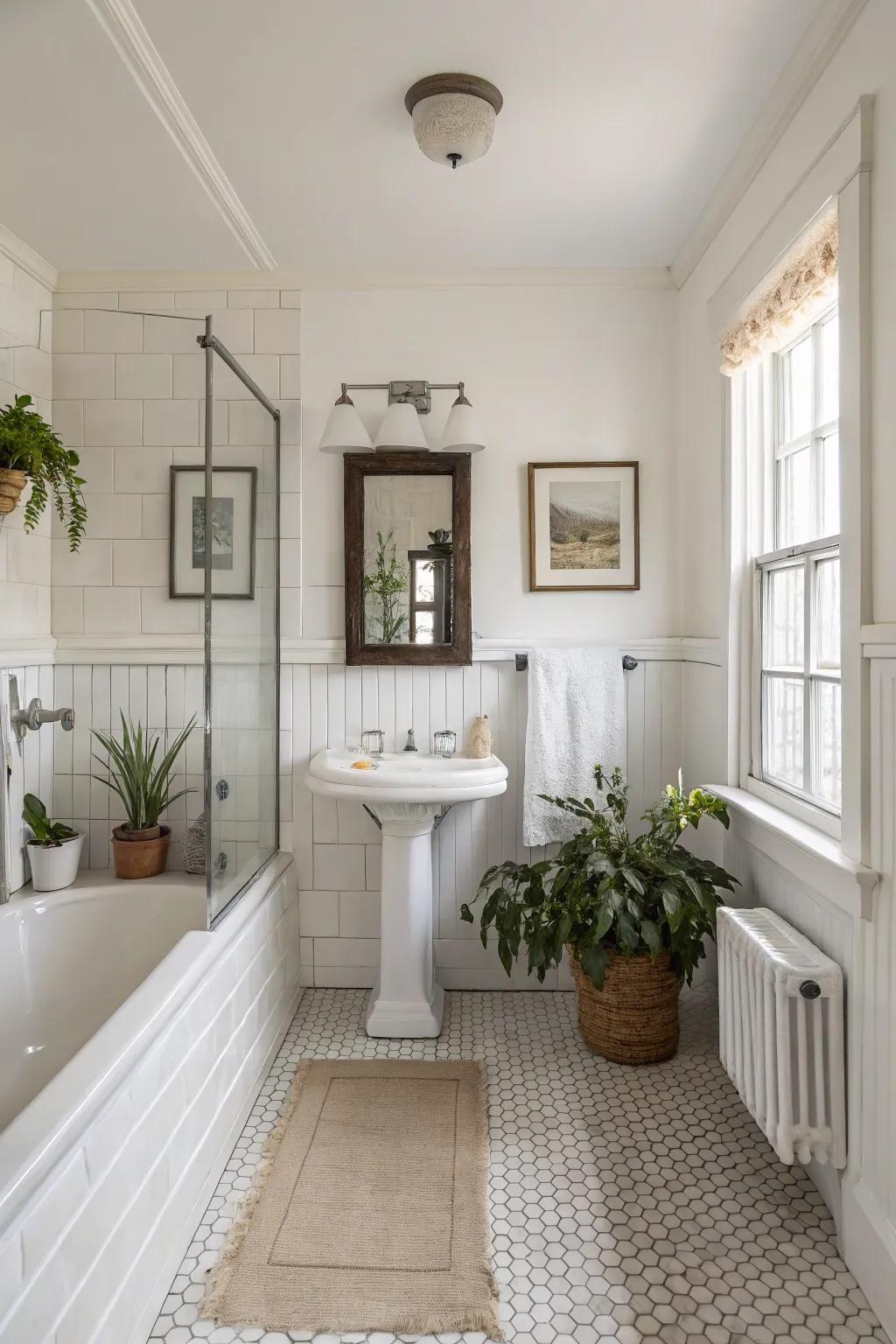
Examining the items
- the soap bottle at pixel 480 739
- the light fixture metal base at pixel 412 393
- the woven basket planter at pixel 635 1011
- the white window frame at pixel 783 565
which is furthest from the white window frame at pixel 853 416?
the light fixture metal base at pixel 412 393

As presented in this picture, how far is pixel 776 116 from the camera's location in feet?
6.34

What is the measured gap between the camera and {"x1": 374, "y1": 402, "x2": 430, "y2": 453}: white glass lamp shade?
2748mm

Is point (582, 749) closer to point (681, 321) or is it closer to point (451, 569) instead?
point (451, 569)

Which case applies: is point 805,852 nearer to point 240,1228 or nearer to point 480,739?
point 480,739

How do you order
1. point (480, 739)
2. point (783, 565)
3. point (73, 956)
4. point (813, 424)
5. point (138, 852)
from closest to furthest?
1. point (813, 424)
2. point (783, 565)
3. point (73, 956)
4. point (138, 852)
5. point (480, 739)

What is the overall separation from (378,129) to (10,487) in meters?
1.37

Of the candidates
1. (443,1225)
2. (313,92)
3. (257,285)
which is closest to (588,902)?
(443,1225)

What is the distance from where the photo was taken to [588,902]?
2271 mm

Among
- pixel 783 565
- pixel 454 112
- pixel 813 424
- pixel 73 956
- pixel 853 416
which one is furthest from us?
pixel 73 956

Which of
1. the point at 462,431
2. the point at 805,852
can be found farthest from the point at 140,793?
the point at 805,852

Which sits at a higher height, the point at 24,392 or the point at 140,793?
the point at 24,392

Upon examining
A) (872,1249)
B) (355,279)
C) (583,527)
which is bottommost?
(872,1249)

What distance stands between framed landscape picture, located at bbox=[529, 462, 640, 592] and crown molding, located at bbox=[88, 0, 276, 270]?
1.18 metres

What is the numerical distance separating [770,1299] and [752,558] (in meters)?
1.72
